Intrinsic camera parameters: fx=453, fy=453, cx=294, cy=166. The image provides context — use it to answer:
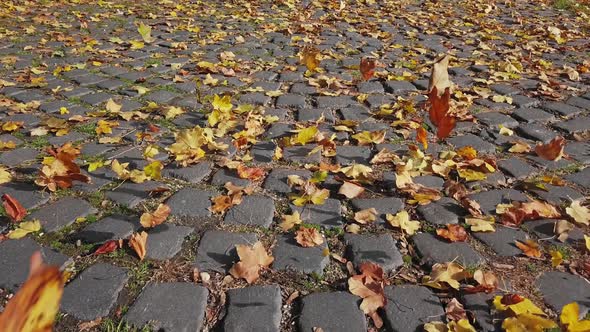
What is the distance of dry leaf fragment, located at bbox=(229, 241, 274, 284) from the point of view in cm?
179

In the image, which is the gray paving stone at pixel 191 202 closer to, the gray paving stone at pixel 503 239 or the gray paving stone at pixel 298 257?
the gray paving stone at pixel 298 257

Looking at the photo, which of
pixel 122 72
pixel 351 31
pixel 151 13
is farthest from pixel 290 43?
pixel 151 13

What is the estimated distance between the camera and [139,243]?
1884mm

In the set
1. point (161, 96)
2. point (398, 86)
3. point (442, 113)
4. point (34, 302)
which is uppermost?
point (34, 302)

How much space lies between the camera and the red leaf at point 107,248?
1879mm

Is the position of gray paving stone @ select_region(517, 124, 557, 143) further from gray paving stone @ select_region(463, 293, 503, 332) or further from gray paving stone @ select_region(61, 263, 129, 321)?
gray paving stone @ select_region(61, 263, 129, 321)

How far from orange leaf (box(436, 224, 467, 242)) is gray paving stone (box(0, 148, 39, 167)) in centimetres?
228

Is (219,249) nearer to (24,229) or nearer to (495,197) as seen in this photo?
(24,229)

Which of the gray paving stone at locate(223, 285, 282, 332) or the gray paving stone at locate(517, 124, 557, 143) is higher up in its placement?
the gray paving stone at locate(517, 124, 557, 143)

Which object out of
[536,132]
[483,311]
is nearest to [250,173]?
[483,311]

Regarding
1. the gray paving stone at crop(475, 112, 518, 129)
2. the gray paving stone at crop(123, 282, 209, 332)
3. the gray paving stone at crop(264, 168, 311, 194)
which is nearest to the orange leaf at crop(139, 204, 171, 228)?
the gray paving stone at crop(123, 282, 209, 332)

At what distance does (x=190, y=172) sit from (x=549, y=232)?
183 centimetres

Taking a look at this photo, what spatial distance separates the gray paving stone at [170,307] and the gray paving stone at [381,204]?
91cm

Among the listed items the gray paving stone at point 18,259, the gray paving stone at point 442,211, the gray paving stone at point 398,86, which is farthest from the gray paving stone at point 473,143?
the gray paving stone at point 18,259
